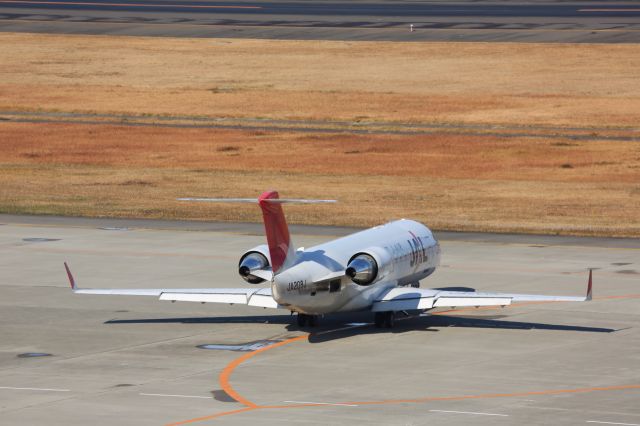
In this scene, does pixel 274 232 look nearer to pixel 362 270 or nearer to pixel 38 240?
pixel 362 270

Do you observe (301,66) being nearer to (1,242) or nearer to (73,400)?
(1,242)

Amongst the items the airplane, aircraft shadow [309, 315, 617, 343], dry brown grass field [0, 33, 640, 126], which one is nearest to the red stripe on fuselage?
the airplane

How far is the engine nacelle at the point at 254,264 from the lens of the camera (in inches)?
1759

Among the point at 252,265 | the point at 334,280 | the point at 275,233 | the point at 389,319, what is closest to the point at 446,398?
Result: the point at 334,280

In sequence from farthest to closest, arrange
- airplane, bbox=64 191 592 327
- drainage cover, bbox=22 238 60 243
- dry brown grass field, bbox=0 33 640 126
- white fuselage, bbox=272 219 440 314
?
1. dry brown grass field, bbox=0 33 640 126
2. drainage cover, bbox=22 238 60 243
3. white fuselage, bbox=272 219 440 314
4. airplane, bbox=64 191 592 327

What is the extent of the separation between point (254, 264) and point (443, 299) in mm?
6296

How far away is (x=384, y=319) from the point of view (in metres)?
46.6

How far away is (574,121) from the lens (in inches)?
4309

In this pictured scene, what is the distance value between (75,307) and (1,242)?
1746 centimetres

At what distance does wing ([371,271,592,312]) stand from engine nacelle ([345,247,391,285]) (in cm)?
90

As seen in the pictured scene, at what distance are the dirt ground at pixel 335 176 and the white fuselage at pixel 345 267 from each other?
20878mm

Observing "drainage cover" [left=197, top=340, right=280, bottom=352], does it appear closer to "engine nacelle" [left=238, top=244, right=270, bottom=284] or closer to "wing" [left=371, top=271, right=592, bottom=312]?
"engine nacelle" [left=238, top=244, right=270, bottom=284]

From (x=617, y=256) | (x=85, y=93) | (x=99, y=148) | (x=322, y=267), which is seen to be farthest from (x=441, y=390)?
(x=85, y=93)

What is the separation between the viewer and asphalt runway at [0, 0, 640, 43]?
150 metres
